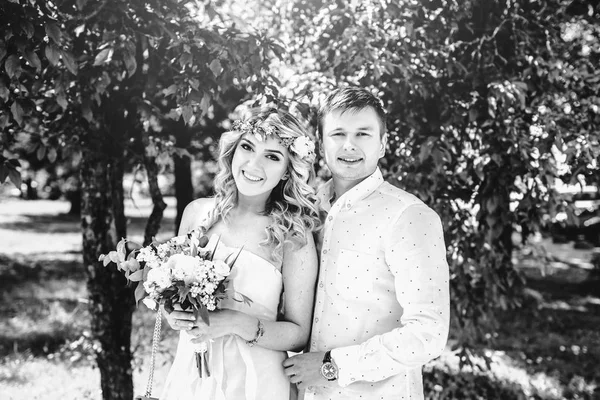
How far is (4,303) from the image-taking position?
9.55 metres

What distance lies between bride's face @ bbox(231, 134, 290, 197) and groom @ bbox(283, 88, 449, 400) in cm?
25

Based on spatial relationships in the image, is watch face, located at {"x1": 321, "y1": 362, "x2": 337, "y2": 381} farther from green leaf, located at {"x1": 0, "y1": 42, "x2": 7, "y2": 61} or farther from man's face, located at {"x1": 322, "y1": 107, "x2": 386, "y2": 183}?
green leaf, located at {"x1": 0, "y1": 42, "x2": 7, "y2": 61}

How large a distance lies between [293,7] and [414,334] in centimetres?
323

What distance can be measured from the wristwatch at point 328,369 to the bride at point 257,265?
229 mm

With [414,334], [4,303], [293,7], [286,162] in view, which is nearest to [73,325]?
[4,303]

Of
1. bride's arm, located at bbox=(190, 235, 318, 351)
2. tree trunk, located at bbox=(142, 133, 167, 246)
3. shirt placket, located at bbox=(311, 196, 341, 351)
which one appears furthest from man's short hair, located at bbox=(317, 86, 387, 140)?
tree trunk, located at bbox=(142, 133, 167, 246)

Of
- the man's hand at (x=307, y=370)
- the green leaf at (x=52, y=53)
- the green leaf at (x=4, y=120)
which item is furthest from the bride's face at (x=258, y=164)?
the green leaf at (x=4, y=120)

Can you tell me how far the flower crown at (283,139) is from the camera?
2.94 meters

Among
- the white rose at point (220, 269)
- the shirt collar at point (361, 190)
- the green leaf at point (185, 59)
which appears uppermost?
the green leaf at point (185, 59)

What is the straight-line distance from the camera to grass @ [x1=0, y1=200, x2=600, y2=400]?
5535 millimetres

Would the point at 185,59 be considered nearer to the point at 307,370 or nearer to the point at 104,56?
the point at 104,56

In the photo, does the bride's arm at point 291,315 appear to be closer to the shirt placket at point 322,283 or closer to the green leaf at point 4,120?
the shirt placket at point 322,283

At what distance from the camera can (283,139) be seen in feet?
9.87

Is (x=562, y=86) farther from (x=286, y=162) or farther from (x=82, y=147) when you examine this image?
(x=82, y=147)
